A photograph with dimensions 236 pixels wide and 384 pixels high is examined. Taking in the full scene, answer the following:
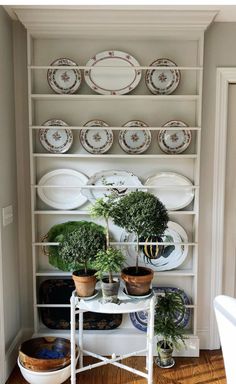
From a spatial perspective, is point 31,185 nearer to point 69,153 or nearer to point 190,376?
point 69,153

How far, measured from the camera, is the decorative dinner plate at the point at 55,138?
2271mm

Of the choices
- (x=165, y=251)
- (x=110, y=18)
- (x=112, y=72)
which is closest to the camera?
(x=110, y=18)

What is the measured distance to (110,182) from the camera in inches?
90.7

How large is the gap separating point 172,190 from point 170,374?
1183 mm

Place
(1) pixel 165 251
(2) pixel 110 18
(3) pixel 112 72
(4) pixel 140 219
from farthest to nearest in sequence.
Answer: (1) pixel 165 251 < (3) pixel 112 72 < (2) pixel 110 18 < (4) pixel 140 219

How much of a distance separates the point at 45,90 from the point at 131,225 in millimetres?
1122

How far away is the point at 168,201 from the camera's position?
2332 mm

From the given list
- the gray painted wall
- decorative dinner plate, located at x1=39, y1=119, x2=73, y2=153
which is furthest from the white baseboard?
decorative dinner plate, located at x1=39, y1=119, x2=73, y2=153

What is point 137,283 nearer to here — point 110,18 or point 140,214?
point 140,214

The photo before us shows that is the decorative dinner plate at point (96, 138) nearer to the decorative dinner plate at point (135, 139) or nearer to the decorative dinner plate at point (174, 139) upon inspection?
the decorative dinner plate at point (135, 139)

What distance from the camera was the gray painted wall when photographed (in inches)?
81.7

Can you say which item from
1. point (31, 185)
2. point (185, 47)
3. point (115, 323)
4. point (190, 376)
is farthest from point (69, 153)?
point (190, 376)

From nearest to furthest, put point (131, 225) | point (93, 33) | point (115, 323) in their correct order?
point (131, 225)
point (93, 33)
point (115, 323)

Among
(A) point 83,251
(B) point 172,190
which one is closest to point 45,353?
(A) point 83,251
